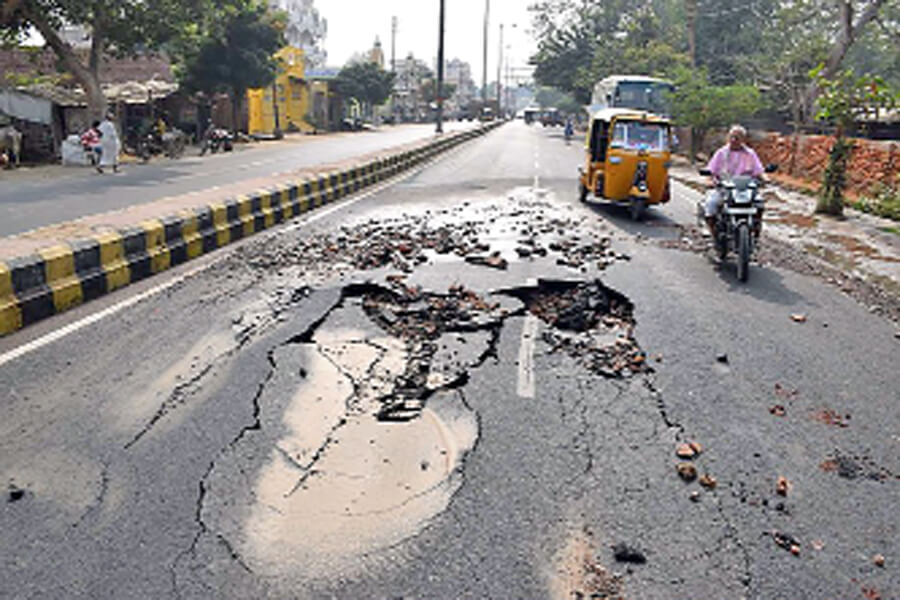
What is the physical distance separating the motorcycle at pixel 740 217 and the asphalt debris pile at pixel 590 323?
1.77m

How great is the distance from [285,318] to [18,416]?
2.15 metres

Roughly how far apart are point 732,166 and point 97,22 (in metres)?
20.0

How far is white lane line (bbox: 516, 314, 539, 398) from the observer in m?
4.28

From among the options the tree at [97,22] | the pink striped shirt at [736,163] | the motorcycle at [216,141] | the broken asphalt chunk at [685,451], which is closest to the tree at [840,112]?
the pink striped shirt at [736,163]

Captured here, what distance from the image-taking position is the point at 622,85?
28.9 m

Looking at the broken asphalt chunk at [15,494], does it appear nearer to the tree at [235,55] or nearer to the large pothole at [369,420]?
the large pothole at [369,420]

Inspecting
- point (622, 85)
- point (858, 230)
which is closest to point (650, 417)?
point (858, 230)

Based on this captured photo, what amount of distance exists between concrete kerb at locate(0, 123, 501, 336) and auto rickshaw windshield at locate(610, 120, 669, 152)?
5.34 meters

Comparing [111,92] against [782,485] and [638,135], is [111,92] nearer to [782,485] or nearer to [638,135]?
[638,135]

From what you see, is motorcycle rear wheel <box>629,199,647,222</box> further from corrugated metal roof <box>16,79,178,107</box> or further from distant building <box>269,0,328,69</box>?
distant building <box>269,0,328,69</box>

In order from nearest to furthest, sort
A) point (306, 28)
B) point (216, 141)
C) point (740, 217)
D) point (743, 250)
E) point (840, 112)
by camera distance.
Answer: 1. point (743, 250)
2. point (740, 217)
3. point (840, 112)
4. point (216, 141)
5. point (306, 28)

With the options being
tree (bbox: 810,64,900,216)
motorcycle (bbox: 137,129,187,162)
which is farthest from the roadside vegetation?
motorcycle (bbox: 137,129,187,162)

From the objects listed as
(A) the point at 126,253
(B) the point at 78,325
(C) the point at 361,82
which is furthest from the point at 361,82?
(B) the point at 78,325

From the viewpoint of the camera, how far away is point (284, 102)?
47125 millimetres
